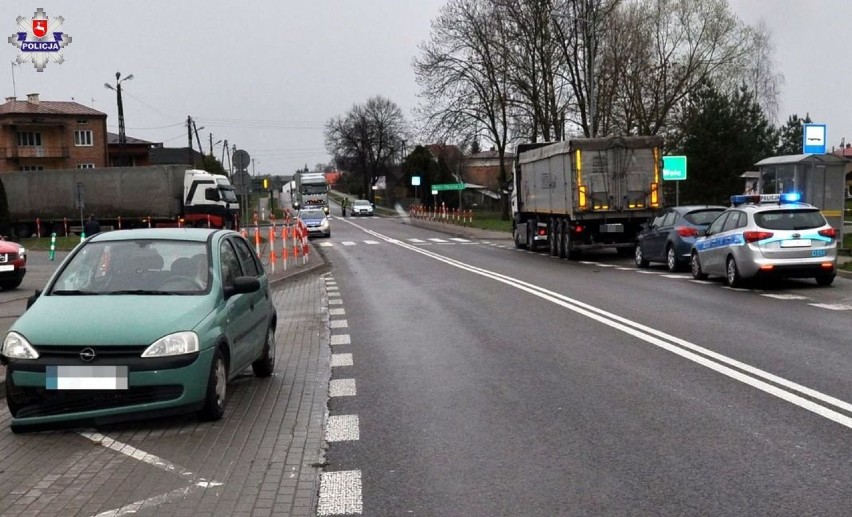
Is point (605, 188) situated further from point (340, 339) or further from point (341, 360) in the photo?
point (341, 360)

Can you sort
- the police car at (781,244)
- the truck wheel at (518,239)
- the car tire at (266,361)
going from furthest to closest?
the truck wheel at (518,239) → the police car at (781,244) → the car tire at (266,361)

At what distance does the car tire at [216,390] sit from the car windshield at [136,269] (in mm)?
647

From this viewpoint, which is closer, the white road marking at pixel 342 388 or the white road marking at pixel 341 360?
the white road marking at pixel 342 388

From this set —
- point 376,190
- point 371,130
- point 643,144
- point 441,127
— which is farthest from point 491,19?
point 376,190

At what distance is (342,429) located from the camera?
22.3 ft

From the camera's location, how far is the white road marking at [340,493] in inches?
196

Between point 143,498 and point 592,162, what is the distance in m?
20.7

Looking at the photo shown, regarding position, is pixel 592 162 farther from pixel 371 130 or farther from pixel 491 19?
pixel 371 130

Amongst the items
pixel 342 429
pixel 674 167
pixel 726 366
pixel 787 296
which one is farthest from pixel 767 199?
pixel 674 167

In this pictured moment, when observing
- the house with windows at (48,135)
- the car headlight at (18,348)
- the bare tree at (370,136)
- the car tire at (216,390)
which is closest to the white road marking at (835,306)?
the car tire at (216,390)

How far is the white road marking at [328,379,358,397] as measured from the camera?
8.11m

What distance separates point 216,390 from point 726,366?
481 centimetres

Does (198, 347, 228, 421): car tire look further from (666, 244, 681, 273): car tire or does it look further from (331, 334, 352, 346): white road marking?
(666, 244, 681, 273): car tire

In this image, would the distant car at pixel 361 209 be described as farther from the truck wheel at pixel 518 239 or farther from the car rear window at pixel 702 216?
the car rear window at pixel 702 216
